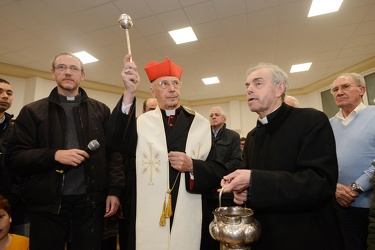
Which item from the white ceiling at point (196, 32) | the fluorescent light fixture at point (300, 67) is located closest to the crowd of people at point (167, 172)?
the white ceiling at point (196, 32)

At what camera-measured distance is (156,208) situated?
1.77m

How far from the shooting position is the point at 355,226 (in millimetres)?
2238

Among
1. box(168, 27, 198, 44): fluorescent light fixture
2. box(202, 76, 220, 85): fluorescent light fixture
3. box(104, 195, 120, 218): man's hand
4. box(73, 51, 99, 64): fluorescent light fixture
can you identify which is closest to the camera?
box(104, 195, 120, 218): man's hand

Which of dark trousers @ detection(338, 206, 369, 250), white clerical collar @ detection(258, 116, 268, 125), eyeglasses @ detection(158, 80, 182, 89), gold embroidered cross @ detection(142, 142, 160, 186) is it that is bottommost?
dark trousers @ detection(338, 206, 369, 250)

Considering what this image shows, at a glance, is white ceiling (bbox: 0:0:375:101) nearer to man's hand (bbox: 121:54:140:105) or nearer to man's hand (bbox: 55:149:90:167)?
man's hand (bbox: 121:54:140:105)

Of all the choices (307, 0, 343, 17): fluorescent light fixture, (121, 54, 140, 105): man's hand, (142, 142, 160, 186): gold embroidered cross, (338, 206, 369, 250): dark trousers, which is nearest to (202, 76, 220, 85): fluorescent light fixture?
(307, 0, 343, 17): fluorescent light fixture

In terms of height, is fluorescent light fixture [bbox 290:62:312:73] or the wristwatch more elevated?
fluorescent light fixture [bbox 290:62:312:73]

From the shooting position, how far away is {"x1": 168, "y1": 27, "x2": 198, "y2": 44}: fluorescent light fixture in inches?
197

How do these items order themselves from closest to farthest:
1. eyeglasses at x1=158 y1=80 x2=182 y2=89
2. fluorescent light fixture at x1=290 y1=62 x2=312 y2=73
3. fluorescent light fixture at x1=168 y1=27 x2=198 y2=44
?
eyeglasses at x1=158 y1=80 x2=182 y2=89 → fluorescent light fixture at x1=168 y1=27 x2=198 y2=44 → fluorescent light fixture at x1=290 y1=62 x2=312 y2=73

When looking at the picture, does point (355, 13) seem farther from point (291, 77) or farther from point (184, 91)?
point (184, 91)

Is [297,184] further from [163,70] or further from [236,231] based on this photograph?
[163,70]

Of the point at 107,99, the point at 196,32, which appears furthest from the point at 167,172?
the point at 107,99

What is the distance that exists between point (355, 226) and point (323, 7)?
3.84 metres

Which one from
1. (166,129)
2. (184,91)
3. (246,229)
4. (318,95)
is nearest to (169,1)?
(166,129)
